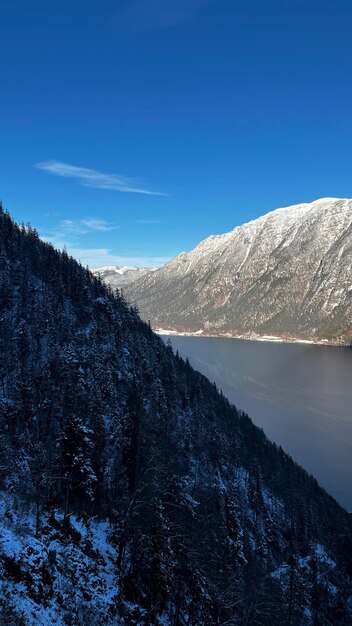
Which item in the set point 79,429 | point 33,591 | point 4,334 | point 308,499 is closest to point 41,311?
point 4,334

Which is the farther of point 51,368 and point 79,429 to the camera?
point 51,368

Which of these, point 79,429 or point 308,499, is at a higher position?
point 79,429

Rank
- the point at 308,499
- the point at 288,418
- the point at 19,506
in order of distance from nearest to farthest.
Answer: the point at 19,506, the point at 308,499, the point at 288,418

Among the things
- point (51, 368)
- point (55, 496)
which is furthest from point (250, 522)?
point (55, 496)

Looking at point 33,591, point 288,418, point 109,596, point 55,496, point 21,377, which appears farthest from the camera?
point 288,418

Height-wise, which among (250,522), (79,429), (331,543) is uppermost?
(79,429)

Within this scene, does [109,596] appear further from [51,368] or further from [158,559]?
[51,368]
